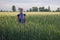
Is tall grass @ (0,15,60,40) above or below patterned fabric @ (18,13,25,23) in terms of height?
below

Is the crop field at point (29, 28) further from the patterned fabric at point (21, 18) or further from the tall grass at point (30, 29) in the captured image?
the patterned fabric at point (21, 18)

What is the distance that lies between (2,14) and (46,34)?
115 centimetres

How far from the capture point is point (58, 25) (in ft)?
16.8

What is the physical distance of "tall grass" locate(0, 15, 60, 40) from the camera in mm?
4812

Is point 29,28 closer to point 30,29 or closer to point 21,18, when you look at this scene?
point 30,29

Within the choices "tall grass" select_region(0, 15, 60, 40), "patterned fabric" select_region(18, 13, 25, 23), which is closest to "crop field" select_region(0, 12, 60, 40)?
"tall grass" select_region(0, 15, 60, 40)

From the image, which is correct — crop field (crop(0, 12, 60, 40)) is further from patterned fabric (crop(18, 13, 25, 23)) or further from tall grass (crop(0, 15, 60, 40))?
patterned fabric (crop(18, 13, 25, 23))

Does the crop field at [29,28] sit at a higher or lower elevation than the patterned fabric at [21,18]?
lower

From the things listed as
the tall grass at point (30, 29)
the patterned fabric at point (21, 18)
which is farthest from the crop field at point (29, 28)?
the patterned fabric at point (21, 18)

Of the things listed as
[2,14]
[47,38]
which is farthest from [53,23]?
[2,14]

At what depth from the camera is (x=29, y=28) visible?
491 centimetres

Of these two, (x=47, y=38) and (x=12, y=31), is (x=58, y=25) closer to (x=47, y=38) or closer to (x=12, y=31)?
(x=47, y=38)

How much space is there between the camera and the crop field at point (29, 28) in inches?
190

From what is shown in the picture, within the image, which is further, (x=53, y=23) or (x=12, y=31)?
(x=53, y=23)
